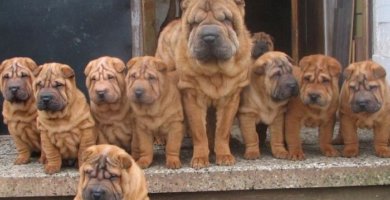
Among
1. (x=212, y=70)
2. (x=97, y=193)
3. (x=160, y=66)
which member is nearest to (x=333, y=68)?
(x=212, y=70)

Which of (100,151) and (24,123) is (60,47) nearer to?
(24,123)

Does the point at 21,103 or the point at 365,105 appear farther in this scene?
the point at 21,103

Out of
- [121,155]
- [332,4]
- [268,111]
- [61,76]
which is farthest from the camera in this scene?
[332,4]

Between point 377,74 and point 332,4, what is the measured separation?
288cm

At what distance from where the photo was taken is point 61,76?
17.4 ft

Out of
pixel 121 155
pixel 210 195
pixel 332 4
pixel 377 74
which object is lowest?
pixel 210 195

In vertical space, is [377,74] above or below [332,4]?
below

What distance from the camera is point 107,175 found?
14.5ft

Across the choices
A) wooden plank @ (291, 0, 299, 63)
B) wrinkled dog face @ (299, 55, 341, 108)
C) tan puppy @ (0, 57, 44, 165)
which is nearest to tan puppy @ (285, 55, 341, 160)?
wrinkled dog face @ (299, 55, 341, 108)

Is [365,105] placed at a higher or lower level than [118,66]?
lower

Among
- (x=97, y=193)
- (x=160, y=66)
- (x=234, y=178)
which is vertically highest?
(x=160, y=66)

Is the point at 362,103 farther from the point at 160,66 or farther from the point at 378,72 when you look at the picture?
the point at 160,66

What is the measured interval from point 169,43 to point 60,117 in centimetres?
120

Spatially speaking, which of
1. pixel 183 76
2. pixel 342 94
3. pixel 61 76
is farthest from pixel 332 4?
pixel 61 76
